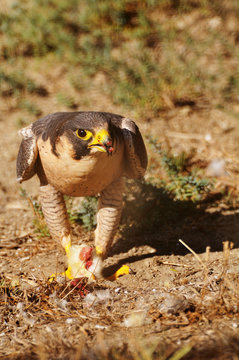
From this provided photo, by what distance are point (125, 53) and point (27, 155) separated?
14.7ft

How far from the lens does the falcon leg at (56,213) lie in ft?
10.4

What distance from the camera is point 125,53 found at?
704cm

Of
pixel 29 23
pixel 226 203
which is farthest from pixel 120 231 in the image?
pixel 29 23

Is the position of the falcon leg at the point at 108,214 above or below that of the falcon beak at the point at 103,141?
below

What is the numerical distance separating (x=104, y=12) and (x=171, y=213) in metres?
4.79

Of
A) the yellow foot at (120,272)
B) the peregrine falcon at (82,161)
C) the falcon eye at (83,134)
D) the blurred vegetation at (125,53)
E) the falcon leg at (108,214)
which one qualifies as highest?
the blurred vegetation at (125,53)

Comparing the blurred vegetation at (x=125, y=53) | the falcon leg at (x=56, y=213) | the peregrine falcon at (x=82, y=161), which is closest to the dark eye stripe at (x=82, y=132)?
the peregrine falcon at (x=82, y=161)

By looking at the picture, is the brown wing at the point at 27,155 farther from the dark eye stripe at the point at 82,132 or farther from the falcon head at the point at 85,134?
the dark eye stripe at the point at 82,132

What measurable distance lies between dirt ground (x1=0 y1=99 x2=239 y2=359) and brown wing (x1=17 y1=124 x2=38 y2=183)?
2.35 ft

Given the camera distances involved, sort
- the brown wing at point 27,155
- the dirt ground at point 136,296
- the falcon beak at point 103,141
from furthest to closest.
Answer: the brown wing at point 27,155 → the falcon beak at point 103,141 → the dirt ground at point 136,296

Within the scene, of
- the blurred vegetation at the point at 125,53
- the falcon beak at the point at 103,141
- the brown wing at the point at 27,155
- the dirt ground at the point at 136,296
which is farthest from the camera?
the blurred vegetation at the point at 125,53

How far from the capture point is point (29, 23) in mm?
7746

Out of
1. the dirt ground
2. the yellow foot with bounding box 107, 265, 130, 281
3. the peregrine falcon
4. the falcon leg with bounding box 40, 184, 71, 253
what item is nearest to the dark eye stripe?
the peregrine falcon

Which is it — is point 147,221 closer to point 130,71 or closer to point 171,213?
point 171,213
